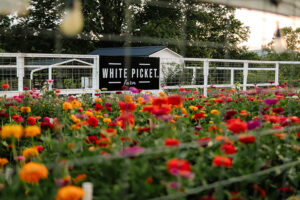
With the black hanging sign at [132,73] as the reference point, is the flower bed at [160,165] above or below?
below

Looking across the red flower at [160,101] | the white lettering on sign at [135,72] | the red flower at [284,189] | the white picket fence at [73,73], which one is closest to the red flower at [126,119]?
the red flower at [160,101]

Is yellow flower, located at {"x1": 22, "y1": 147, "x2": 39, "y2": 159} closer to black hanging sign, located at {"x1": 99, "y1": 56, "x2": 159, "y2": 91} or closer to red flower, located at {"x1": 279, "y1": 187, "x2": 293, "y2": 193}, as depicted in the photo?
red flower, located at {"x1": 279, "y1": 187, "x2": 293, "y2": 193}

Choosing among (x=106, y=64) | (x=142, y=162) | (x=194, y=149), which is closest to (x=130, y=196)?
(x=142, y=162)

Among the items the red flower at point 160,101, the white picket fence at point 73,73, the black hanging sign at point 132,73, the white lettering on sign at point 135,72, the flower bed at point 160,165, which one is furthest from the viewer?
the white lettering on sign at point 135,72

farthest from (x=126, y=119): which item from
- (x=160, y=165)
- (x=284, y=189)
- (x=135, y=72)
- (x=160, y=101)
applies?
(x=135, y=72)

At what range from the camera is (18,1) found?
0.95 metres

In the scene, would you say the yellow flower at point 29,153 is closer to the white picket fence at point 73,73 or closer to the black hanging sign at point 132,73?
the white picket fence at point 73,73

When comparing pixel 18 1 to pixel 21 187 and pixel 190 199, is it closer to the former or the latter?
pixel 21 187

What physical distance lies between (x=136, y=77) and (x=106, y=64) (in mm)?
424

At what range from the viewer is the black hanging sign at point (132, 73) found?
15.3ft

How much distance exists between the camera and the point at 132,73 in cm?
455

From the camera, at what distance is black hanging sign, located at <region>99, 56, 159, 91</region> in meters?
4.66

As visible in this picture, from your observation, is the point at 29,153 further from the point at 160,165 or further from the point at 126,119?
the point at 160,165

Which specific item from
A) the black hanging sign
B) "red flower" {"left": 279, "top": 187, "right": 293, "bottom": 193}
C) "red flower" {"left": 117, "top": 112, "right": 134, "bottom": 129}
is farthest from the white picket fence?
"red flower" {"left": 279, "top": 187, "right": 293, "bottom": 193}
